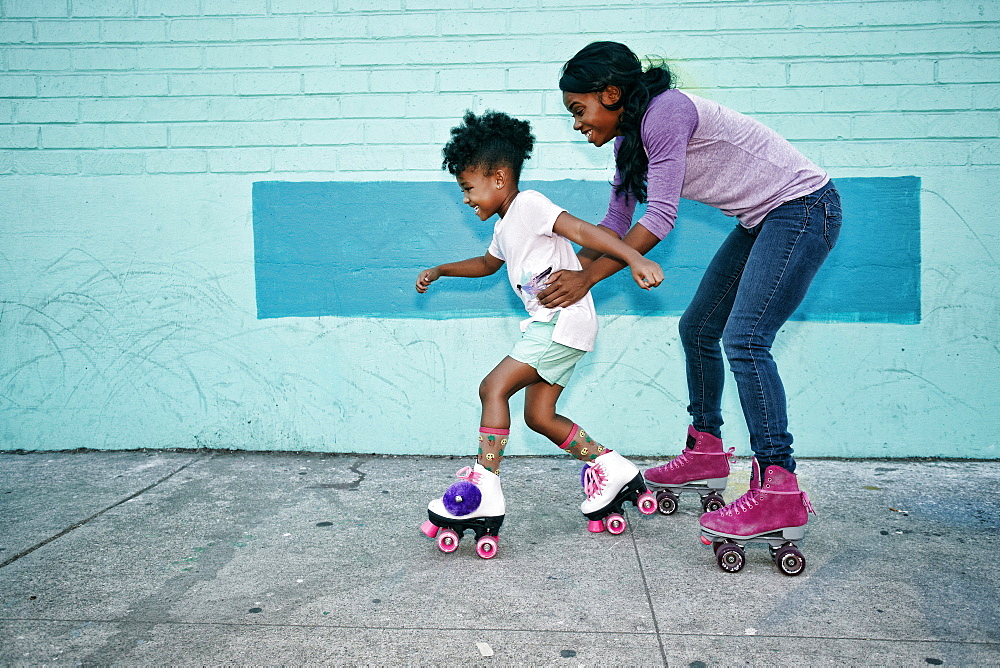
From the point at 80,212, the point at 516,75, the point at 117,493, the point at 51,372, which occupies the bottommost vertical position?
the point at 117,493

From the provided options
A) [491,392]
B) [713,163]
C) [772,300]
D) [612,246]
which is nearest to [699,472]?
[772,300]

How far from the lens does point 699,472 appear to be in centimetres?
347

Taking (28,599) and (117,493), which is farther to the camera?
(117,493)

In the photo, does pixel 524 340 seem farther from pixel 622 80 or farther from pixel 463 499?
pixel 622 80

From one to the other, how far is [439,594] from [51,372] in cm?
311

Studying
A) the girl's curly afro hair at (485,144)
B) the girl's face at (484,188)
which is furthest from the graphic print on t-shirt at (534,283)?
the girl's curly afro hair at (485,144)

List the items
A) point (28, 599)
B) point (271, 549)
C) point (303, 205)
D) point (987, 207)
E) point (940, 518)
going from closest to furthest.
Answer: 1. point (28, 599)
2. point (271, 549)
3. point (940, 518)
4. point (987, 207)
5. point (303, 205)

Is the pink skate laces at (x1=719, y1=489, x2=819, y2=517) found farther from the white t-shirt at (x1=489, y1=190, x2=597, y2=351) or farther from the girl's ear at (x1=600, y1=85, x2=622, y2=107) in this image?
the girl's ear at (x1=600, y1=85, x2=622, y2=107)

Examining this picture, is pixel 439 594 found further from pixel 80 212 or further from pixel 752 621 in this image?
pixel 80 212

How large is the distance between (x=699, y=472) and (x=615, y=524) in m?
0.46

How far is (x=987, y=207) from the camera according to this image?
4223 mm

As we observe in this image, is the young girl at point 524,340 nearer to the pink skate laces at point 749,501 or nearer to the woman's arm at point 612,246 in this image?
the woman's arm at point 612,246

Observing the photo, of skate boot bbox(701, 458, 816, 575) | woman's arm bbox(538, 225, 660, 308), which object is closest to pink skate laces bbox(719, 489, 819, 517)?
skate boot bbox(701, 458, 816, 575)

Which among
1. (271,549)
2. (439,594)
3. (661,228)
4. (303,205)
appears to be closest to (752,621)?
(439,594)
